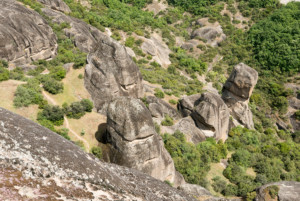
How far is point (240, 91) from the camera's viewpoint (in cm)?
4347

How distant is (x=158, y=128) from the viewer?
34.3 metres

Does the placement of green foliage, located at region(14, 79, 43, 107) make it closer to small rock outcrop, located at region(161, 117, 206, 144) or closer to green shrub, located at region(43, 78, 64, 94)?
green shrub, located at region(43, 78, 64, 94)

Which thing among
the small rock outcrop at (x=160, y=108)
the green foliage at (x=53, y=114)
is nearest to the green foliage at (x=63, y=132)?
the green foliage at (x=53, y=114)

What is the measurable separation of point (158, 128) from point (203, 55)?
51.3 metres

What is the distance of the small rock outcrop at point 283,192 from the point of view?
23.0 meters

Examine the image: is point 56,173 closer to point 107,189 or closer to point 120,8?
point 107,189

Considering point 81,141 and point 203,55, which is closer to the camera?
point 81,141

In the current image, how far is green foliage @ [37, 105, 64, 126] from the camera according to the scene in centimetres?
2695

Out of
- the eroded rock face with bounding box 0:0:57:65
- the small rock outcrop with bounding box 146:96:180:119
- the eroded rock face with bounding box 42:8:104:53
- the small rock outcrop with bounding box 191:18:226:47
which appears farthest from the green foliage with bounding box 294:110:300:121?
the eroded rock face with bounding box 0:0:57:65

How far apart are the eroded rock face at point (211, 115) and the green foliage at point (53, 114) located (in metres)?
22.4

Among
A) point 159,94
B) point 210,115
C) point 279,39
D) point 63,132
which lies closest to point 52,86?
point 63,132

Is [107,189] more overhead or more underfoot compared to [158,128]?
more overhead

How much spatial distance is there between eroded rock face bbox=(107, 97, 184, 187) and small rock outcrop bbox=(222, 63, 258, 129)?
2583 cm

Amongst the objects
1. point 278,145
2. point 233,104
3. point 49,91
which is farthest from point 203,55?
point 49,91
